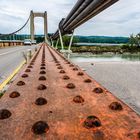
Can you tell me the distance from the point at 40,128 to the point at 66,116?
0.19m

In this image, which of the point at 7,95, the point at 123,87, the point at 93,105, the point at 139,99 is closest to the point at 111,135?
the point at 93,105

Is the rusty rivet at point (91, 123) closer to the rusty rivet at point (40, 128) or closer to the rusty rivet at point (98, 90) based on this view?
the rusty rivet at point (40, 128)

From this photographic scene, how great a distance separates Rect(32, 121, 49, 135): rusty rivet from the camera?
38.3 inches

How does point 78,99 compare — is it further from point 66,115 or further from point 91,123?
point 91,123

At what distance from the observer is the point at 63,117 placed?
3.69 ft

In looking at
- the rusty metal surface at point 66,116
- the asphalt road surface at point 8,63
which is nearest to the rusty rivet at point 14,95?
the rusty metal surface at point 66,116

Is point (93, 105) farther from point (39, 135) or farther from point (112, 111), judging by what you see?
point (39, 135)

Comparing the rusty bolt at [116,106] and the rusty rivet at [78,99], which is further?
the rusty rivet at [78,99]

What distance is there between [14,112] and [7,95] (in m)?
0.29

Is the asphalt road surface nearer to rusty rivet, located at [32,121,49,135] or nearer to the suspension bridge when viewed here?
the suspension bridge

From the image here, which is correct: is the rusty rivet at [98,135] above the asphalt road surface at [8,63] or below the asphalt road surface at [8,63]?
above

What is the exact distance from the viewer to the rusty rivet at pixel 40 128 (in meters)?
0.97

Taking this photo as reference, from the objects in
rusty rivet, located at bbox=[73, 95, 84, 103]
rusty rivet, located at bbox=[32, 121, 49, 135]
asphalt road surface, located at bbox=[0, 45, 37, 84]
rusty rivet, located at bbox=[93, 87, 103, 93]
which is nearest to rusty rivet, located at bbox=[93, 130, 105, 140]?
rusty rivet, located at bbox=[32, 121, 49, 135]

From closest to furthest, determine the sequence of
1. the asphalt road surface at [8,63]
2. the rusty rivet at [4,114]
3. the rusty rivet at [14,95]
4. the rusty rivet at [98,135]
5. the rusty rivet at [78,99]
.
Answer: the rusty rivet at [98,135]
the rusty rivet at [4,114]
the rusty rivet at [78,99]
the rusty rivet at [14,95]
the asphalt road surface at [8,63]
